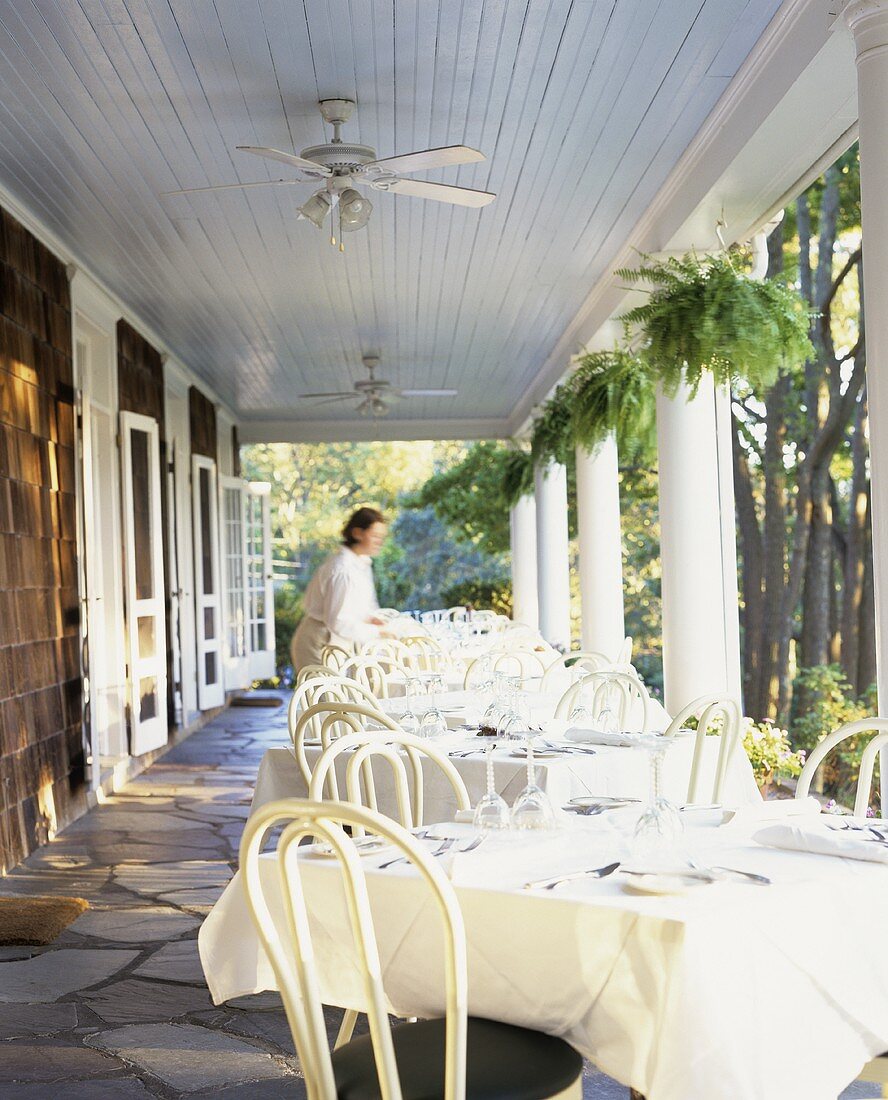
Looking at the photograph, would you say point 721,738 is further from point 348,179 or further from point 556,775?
point 348,179

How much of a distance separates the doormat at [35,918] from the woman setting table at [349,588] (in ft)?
7.25

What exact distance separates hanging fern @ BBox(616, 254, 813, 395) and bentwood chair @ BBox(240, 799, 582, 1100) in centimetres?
332

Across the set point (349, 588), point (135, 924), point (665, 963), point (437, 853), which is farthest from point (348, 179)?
point (665, 963)

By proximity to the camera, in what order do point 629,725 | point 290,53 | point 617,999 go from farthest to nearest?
1. point 629,725
2. point 290,53
3. point 617,999

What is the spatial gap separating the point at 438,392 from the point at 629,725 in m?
6.12

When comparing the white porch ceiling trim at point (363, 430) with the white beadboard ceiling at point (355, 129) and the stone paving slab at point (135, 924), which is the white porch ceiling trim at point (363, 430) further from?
the stone paving slab at point (135, 924)

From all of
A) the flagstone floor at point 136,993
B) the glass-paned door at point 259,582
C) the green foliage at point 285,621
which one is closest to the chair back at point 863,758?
the flagstone floor at point 136,993

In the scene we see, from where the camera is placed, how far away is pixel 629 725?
494 centimetres

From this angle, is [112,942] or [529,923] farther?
[112,942]

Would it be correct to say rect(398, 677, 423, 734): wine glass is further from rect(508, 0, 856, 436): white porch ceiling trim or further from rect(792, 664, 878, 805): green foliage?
rect(792, 664, 878, 805): green foliage

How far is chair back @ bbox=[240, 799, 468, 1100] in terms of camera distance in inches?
73.1

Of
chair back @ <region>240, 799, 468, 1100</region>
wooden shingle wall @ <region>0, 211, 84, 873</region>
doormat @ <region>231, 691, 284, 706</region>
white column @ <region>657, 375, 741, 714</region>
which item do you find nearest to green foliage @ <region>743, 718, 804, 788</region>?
white column @ <region>657, 375, 741, 714</region>

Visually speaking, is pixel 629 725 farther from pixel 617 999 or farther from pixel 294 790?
pixel 617 999

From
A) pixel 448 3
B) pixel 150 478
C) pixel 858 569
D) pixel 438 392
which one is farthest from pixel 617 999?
pixel 858 569
